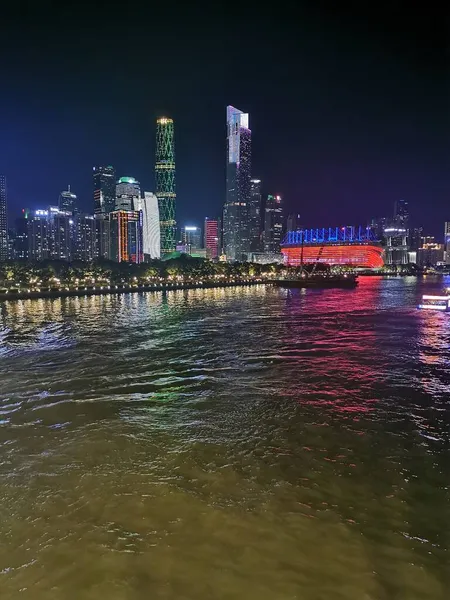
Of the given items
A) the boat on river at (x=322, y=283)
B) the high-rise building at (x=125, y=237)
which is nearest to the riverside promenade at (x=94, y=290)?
the boat on river at (x=322, y=283)

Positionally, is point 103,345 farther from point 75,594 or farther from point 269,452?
point 75,594

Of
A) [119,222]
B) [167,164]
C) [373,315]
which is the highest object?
[167,164]

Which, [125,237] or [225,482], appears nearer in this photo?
[225,482]

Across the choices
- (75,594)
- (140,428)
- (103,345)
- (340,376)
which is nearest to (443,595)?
(75,594)

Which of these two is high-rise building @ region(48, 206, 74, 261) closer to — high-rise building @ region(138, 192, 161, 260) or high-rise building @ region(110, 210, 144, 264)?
high-rise building @ region(110, 210, 144, 264)

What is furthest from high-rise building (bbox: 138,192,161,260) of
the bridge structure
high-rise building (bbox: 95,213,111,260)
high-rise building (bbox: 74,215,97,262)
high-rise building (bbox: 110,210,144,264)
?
the bridge structure

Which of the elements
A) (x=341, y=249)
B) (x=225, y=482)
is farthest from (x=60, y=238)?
(x=225, y=482)

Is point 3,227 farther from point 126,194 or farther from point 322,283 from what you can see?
point 322,283
